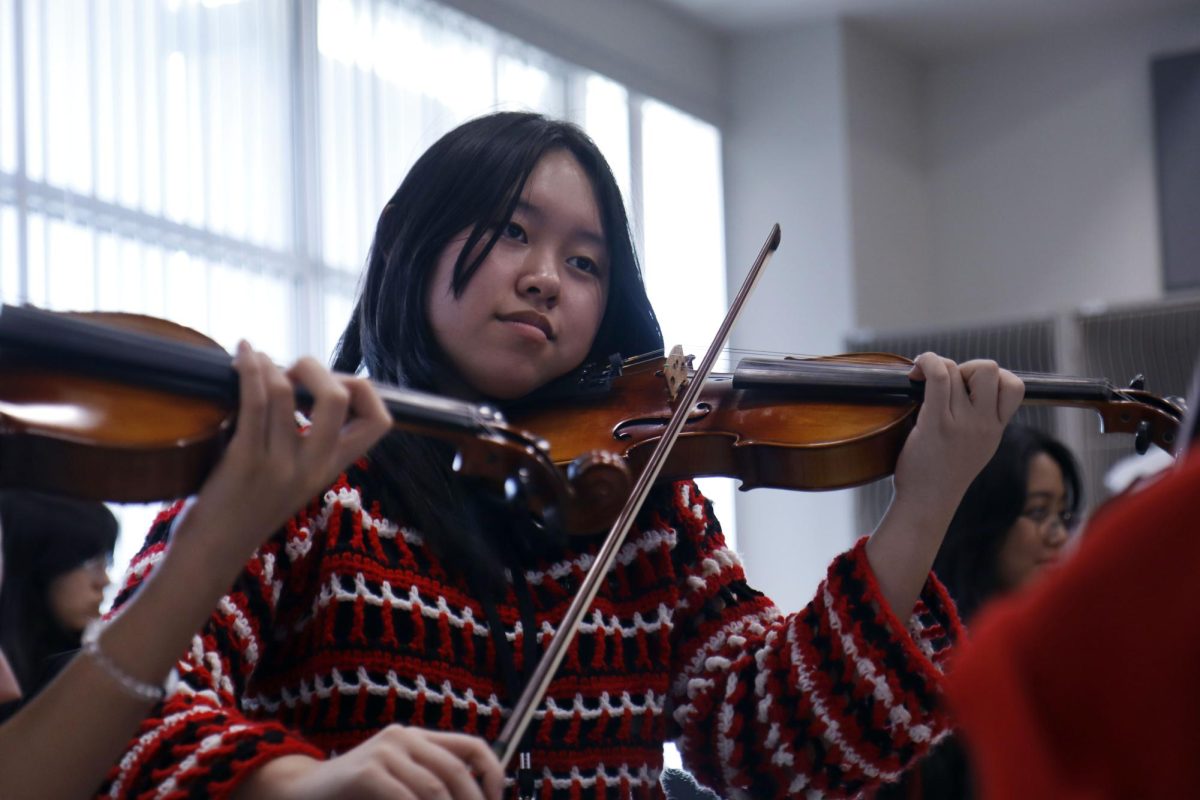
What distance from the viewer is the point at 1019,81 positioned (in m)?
4.43

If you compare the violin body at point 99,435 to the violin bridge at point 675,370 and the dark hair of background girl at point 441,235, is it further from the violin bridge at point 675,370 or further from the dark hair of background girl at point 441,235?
the violin bridge at point 675,370

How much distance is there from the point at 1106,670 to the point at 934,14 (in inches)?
163

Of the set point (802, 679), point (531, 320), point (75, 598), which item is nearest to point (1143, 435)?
point (802, 679)

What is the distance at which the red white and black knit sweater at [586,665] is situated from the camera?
0.87 m

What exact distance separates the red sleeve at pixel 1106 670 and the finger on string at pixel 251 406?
0.47m

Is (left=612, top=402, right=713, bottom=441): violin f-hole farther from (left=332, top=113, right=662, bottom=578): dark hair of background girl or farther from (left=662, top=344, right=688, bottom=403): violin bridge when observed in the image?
(left=332, top=113, right=662, bottom=578): dark hair of background girl

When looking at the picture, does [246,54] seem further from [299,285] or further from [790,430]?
[790,430]

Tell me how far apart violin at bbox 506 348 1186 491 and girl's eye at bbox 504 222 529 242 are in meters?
0.14

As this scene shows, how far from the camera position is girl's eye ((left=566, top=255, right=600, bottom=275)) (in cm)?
119

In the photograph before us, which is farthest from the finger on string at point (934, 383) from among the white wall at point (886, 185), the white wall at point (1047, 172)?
the white wall at point (1047, 172)

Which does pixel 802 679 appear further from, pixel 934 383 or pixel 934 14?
pixel 934 14

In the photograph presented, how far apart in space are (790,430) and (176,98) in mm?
1865

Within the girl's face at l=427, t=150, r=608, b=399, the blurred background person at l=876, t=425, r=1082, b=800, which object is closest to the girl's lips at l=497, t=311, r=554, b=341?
the girl's face at l=427, t=150, r=608, b=399

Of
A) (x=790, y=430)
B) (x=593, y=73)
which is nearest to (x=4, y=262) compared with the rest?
(x=790, y=430)
